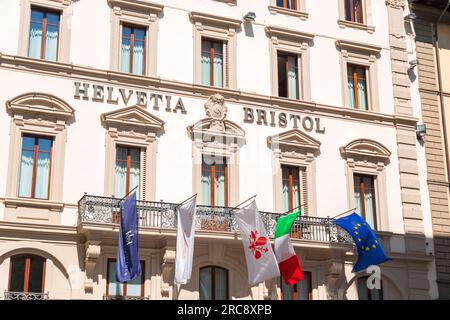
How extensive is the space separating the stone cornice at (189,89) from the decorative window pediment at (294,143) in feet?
3.33

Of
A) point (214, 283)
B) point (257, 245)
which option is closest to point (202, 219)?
point (214, 283)

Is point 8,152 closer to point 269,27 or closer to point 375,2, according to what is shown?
point 269,27

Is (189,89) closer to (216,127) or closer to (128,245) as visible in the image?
(216,127)

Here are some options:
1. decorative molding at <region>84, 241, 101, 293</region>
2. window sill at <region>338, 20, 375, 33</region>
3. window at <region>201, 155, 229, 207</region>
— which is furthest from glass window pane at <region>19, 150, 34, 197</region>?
window sill at <region>338, 20, 375, 33</region>

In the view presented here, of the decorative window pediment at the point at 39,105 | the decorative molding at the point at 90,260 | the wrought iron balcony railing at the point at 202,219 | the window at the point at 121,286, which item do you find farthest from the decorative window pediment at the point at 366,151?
the decorative window pediment at the point at 39,105

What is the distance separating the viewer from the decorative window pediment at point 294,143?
26.5 metres

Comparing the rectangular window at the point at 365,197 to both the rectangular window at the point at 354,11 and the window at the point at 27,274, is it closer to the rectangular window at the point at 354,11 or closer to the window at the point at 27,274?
the rectangular window at the point at 354,11

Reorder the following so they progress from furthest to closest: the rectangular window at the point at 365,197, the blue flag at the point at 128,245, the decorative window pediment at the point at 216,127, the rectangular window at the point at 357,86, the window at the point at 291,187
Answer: the rectangular window at the point at 357,86
the rectangular window at the point at 365,197
the window at the point at 291,187
the decorative window pediment at the point at 216,127
the blue flag at the point at 128,245

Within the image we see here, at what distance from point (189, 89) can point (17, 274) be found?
844 cm

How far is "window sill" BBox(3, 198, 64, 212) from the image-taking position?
2231 cm

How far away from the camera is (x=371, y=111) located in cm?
2866

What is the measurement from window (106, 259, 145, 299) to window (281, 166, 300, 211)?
6.04 metres

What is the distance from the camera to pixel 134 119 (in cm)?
2455

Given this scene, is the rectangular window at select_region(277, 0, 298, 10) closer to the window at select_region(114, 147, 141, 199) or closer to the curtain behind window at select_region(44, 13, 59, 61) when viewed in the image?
the window at select_region(114, 147, 141, 199)
